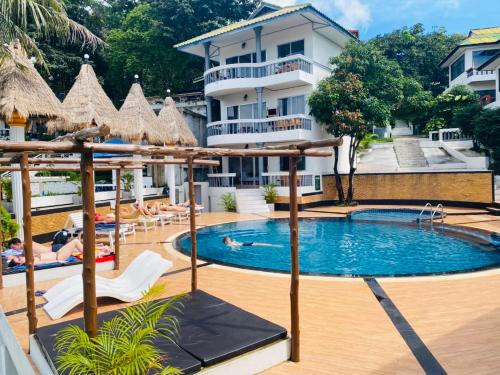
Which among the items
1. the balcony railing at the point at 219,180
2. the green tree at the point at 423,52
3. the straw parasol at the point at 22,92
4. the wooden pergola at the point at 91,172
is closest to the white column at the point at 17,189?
the straw parasol at the point at 22,92

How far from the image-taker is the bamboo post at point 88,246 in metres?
3.56

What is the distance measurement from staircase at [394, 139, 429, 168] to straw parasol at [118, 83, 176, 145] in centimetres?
1567

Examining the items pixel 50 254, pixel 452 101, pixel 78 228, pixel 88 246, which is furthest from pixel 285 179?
pixel 88 246

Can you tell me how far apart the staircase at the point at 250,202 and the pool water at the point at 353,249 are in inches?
138

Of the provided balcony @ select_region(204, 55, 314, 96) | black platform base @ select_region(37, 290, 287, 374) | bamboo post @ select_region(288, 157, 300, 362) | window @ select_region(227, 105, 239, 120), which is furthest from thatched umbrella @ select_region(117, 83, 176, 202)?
bamboo post @ select_region(288, 157, 300, 362)

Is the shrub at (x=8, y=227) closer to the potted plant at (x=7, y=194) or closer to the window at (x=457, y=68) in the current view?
the potted plant at (x=7, y=194)

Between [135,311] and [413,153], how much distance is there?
26448mm

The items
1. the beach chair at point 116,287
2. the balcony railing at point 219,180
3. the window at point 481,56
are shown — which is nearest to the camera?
the beach chair at point 116,287

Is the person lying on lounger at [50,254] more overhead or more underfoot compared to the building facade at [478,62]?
more underfoot

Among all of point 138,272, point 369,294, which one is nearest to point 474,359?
point 369,294

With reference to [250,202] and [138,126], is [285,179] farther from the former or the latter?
[138,126]

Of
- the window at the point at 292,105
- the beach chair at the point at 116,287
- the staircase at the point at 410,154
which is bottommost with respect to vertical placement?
the beach chair at the point at 116,287

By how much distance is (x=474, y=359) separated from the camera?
177 inches

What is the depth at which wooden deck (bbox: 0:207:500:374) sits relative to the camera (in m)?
4.52
